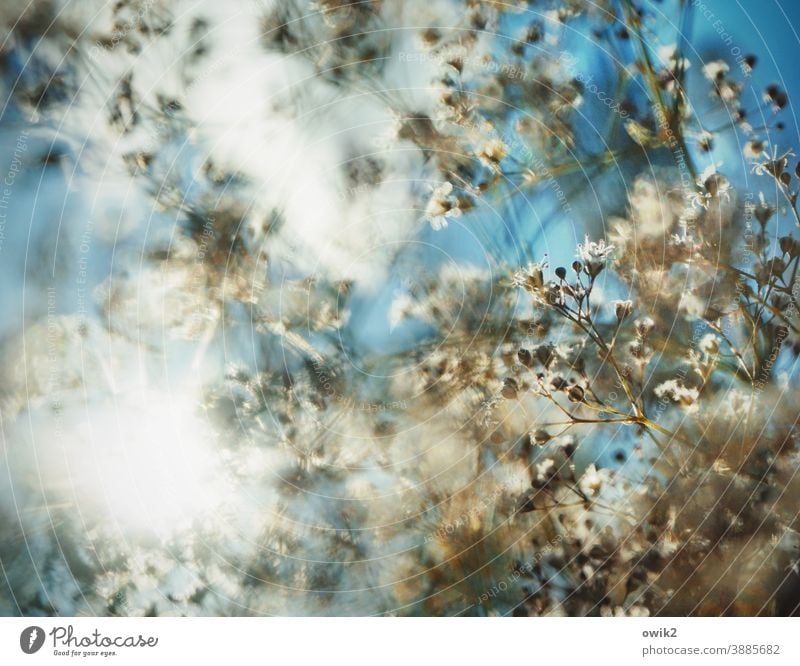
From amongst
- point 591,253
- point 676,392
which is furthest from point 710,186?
point 676,392

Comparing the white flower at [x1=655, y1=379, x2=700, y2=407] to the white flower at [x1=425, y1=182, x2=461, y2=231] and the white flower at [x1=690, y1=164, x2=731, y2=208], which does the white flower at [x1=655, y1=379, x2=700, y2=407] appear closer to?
the white flower at [x1=690, y1=164, x2=731, y2=208]

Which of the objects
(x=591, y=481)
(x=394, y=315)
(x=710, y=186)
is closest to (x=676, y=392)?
(x=591, y=481)

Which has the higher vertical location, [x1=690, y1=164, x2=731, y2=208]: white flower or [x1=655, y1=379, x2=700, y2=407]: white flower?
[x1=690, y1=164, x2=731, y2=208]: white flower

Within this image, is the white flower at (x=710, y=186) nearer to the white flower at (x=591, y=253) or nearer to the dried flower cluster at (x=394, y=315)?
the dried flower cluster at (x=394, y=315)

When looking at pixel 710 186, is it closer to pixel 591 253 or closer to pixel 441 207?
pixel 591 253

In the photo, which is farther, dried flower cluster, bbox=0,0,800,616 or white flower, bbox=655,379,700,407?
white flower, bbox=655,379,700,407

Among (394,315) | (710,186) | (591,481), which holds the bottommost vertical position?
(591,481)

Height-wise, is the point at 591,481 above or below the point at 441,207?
below

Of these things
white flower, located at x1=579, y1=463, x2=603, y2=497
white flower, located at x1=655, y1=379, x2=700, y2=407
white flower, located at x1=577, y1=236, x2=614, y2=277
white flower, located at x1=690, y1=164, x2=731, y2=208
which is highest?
white flower, located at x1=690, y1=164, x2=731, y2=208

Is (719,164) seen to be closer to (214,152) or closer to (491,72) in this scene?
(491,72)

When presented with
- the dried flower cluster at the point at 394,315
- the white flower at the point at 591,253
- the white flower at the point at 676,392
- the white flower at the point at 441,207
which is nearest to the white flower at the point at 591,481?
the dried flower cluster at the point at 394,315

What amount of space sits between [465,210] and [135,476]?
0.62m

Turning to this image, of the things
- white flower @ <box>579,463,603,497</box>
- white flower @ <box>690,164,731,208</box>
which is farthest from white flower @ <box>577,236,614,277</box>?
white flower @ <box>579,463,603,497</box>
